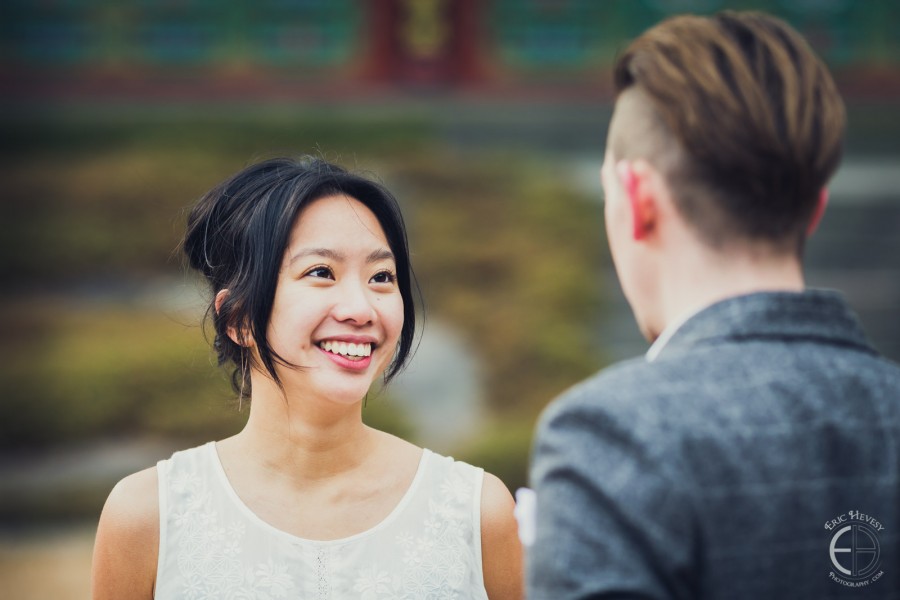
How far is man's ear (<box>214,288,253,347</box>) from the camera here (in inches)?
87.3

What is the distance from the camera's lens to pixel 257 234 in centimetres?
215

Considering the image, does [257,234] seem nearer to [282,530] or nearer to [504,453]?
[282,530]

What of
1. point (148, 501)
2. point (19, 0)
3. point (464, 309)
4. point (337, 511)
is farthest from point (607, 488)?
point (19, 0)

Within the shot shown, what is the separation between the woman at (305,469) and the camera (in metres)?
2.12

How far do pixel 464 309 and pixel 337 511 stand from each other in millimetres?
6191

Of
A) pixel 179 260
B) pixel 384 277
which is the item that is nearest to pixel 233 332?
pixel 384 277

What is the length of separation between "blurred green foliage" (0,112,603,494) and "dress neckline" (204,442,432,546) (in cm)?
439

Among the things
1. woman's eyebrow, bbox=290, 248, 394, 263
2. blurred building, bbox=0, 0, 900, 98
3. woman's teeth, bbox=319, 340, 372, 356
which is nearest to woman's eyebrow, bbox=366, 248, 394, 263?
woman's eyebrow, bbox=290, 248, 394, 263

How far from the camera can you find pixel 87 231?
357 inches

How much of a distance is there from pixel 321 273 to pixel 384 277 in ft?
0.48

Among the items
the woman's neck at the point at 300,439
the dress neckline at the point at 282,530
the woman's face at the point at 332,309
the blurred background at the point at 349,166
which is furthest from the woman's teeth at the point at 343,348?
the blurred background at the point at 349,166

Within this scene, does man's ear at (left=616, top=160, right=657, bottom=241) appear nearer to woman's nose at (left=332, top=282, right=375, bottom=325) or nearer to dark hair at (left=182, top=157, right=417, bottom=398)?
woman's nose at (left=332, top=282, right=375, bottom=325)

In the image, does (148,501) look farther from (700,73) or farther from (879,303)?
(879,303)

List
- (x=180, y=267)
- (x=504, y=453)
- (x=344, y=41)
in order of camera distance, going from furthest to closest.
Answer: (x=344, y=41), (x=504, y=453), (x=180, y=267)
